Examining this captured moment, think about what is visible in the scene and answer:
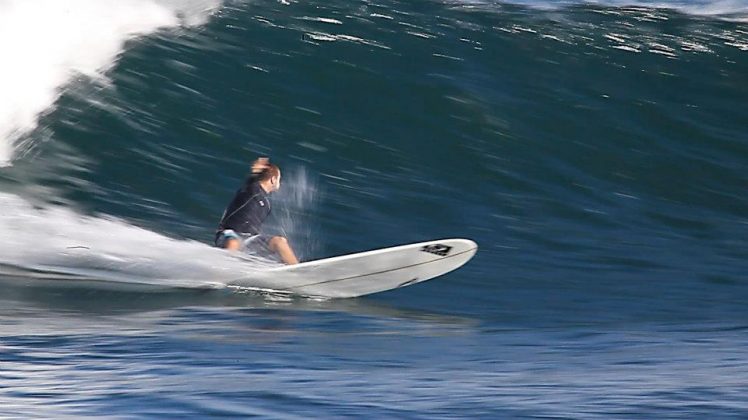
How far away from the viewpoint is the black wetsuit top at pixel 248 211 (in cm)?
930

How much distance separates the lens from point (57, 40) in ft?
45.7

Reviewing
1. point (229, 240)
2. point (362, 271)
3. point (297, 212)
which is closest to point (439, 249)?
point (362, 271)

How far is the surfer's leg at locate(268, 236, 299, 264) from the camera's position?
9.15 meters

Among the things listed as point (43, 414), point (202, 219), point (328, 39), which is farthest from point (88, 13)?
point (43, 414)

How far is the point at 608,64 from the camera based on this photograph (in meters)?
15.1

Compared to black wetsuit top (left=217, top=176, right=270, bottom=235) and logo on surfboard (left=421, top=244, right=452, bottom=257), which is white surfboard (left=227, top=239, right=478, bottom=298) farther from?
black wetsuit top (left=217, top=176, right=270, bottom=235)

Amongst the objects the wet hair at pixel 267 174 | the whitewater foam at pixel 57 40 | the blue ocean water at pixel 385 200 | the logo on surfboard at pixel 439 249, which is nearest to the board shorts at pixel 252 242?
the blue ocean water at pixel 385 200

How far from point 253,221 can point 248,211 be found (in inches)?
3.2

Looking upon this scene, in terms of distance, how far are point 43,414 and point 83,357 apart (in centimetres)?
124

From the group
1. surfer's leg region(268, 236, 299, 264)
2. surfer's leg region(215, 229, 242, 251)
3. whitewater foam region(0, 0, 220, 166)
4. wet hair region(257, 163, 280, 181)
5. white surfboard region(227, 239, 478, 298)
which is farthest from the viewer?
whitewater foam region(0, 0, 220, 166)

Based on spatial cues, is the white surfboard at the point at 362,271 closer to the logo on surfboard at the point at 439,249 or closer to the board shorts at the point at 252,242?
the logo on surfboard at the point at 439,249

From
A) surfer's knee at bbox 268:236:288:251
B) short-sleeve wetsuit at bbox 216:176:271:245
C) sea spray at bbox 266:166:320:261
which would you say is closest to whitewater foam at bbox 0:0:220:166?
sea spray at bbox 266:166:320:261

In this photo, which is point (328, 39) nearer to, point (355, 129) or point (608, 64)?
point (355, 129)

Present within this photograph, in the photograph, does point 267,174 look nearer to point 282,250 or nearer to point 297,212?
point 282,250
